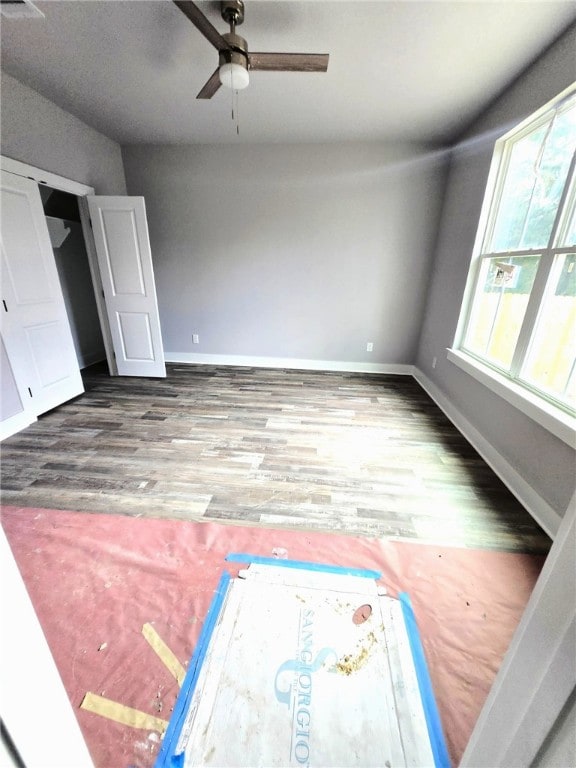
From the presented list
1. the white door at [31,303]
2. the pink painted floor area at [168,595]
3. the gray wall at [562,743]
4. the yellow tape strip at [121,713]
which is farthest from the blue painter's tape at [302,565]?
the white door at [31,303]

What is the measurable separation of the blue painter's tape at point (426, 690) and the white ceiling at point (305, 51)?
10.2 feet

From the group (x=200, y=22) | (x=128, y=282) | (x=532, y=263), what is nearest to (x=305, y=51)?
(x=200, y=22)

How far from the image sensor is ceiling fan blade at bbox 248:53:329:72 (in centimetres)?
169

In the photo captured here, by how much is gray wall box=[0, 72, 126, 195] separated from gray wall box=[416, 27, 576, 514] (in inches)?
154

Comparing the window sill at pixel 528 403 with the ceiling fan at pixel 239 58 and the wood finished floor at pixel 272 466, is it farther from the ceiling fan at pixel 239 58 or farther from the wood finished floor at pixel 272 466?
the ceiling fan at pixel 239 58

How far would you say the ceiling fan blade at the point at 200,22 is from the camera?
1384mm

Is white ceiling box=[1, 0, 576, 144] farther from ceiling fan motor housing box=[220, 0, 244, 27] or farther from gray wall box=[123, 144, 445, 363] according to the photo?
gray wall box=[123, 144, 445, 363]

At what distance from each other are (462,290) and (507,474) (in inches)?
69.5

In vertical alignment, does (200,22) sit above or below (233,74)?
above

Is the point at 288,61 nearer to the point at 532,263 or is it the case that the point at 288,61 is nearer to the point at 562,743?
the point at 532,263

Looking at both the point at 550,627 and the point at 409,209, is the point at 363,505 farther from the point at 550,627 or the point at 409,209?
the point at 409,209

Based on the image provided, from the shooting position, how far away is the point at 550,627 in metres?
0.42

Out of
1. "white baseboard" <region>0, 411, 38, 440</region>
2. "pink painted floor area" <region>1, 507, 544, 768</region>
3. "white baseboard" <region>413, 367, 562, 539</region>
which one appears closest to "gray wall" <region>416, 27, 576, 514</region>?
"white baseboard" <region>413, 367, 562, 539</region>

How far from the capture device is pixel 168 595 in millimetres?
1320
